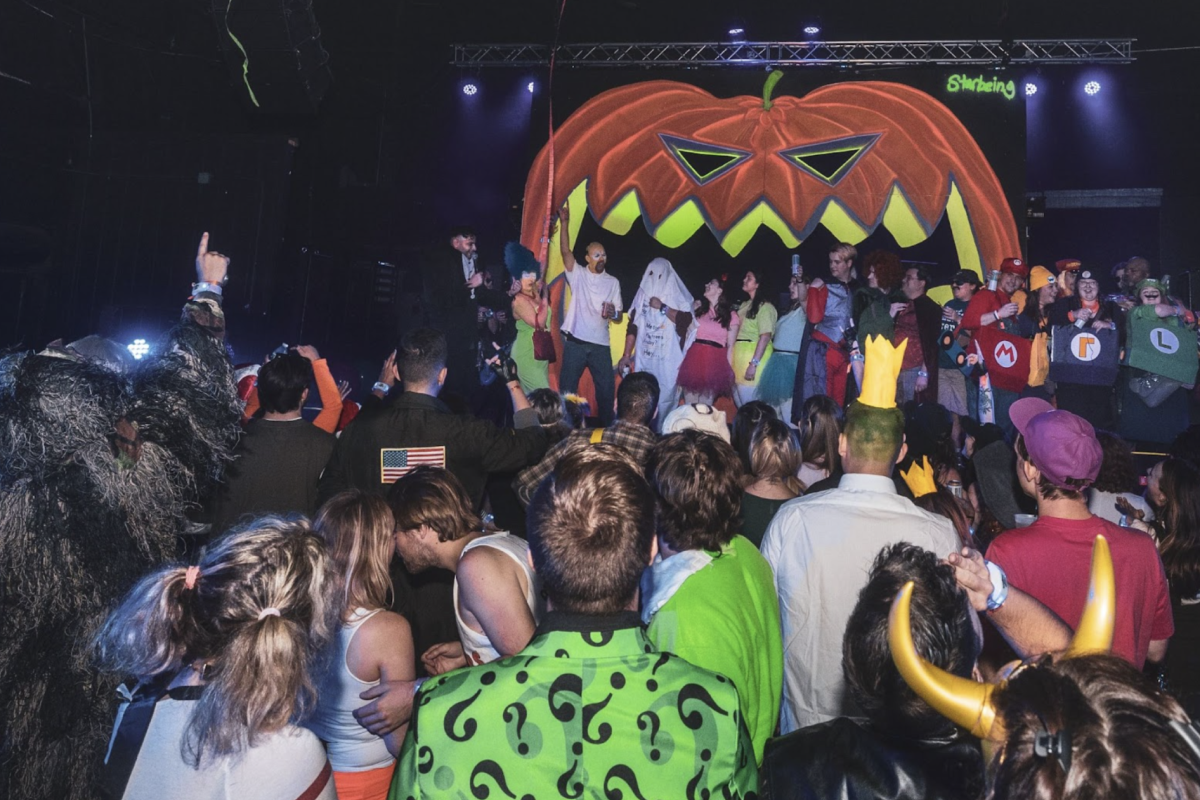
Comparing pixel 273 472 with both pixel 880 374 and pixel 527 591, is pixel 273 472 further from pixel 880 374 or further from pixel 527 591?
pixel 880 374

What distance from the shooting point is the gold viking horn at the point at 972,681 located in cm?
112

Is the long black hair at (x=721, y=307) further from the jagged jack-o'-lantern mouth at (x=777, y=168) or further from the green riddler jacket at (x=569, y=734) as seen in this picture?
the green riddler jacket at (x=569, y=734)

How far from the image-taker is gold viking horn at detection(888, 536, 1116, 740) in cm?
112

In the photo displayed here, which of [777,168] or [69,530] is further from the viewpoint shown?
[777,168]

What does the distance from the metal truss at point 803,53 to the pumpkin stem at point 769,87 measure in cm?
15

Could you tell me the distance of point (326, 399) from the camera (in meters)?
4.48

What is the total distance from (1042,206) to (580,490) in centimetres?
840

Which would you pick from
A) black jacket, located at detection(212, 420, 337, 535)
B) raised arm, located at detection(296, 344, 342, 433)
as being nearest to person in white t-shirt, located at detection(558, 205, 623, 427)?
raised arm, located at detection(296, 344, 342, 433)

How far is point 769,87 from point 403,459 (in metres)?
6.80

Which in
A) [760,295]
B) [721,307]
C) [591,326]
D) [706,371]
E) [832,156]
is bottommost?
[706,371]

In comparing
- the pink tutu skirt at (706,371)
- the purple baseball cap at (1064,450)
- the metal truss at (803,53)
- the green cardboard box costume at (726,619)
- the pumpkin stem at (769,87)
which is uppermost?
the metal truss at (803,53)

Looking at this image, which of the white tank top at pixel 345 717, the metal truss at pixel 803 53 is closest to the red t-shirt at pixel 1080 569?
the white tank top at pixel 345 717

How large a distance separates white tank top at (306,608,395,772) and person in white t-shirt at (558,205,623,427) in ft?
20.5

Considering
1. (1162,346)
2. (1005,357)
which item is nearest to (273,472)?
(1005,357)
